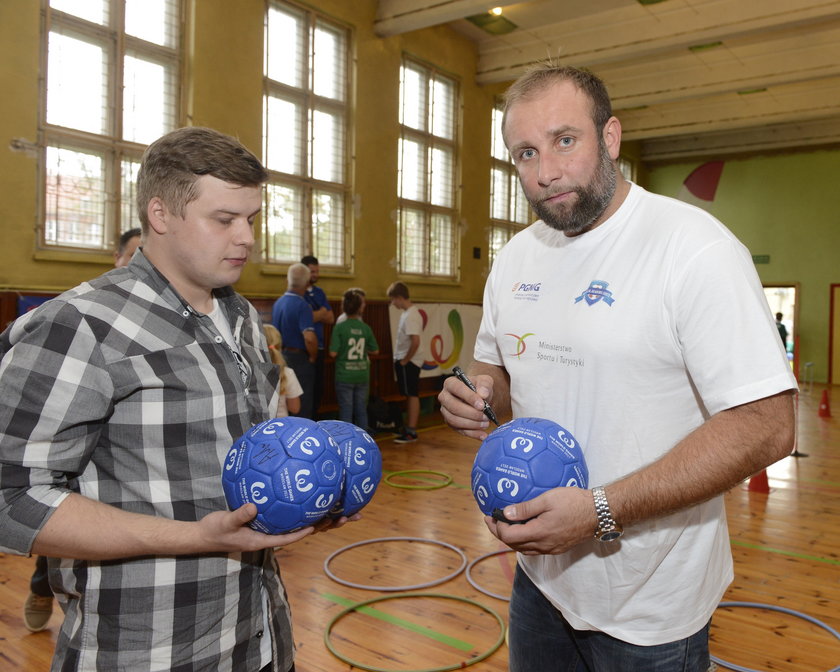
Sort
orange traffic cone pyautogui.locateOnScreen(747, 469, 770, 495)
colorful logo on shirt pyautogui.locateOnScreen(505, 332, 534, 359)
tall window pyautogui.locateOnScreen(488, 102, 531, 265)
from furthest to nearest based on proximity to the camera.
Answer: tall window pyautogui.locateOnScreen(488, 102, 531, 265) → orange traffic cone pyautogui.locateOnScreen(747, 469, 770, 495) → colorful logo on shirt pyautogui.locateOnScreen(505, 332, 534, 359)

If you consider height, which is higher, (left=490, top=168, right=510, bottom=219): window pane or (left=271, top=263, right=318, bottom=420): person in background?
(left=490, top=168, right=510, bottom=219): window pane

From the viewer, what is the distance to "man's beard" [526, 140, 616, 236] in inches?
69.1

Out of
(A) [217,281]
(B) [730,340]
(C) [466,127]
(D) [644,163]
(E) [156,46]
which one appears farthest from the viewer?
(D) [644,163]

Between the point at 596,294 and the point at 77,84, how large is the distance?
7004 mm

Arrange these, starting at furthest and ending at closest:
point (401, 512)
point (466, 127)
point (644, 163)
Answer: point (644, 163) → point (466, 127) → point (401, 512)

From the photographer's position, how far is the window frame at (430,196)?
11164mm

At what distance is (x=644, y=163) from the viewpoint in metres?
20.0

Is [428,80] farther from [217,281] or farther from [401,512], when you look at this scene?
[217,281]

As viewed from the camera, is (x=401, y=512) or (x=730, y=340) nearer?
(x=730, y=340)

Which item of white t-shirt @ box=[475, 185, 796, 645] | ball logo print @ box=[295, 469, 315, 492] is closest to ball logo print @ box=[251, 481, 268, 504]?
ball logo print @ box=[295, 469, 315, 492]

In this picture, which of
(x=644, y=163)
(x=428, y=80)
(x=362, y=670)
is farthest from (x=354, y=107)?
(x=644, y=163)

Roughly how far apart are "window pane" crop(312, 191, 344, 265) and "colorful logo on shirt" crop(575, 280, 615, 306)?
823 cm

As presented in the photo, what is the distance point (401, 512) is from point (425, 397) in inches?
222

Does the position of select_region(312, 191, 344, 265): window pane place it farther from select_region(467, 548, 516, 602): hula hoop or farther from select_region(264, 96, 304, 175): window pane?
select_region(467, 548, 516, 602): hula hoop
